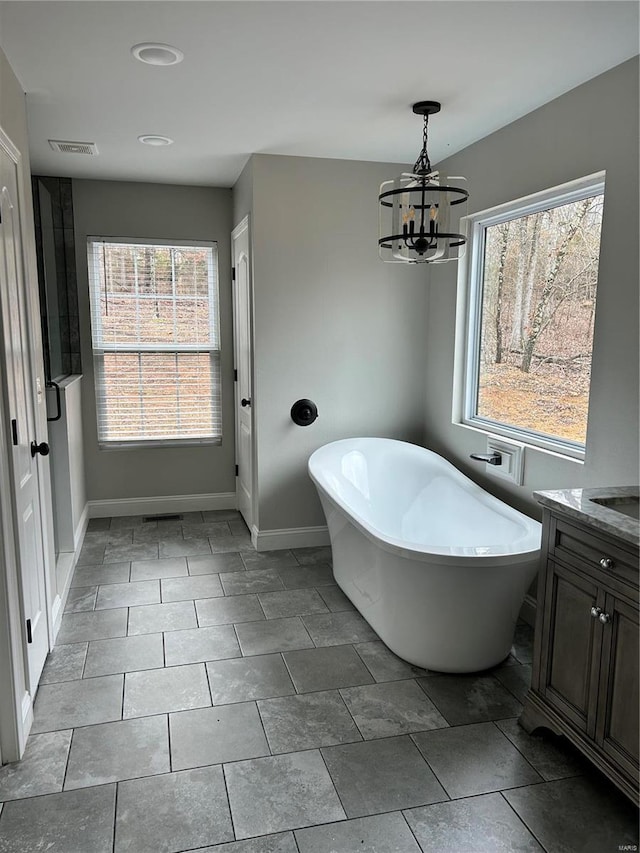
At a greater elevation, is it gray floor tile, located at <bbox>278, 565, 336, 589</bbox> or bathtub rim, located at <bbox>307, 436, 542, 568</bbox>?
bathtub rim, located at <bbox>307, 436, 542, 568</bbox>

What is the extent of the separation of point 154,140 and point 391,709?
10.6 feet

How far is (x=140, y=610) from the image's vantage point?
339cm

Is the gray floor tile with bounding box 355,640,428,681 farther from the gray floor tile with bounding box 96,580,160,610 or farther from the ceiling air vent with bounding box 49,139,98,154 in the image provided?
the ceiling air vent with bounding box 49,139,98,154

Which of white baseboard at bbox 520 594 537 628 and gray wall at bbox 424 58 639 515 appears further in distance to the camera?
white baseboard at bbox 520 594 537 628

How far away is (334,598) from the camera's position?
3.55 metres

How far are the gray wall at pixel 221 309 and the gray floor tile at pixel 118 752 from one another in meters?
2.78

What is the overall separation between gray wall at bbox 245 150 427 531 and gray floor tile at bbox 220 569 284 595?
1.52 feet

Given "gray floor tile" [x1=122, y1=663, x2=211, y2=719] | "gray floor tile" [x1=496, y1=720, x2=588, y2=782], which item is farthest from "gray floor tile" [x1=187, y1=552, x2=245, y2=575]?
"gray floor tile" [x1=496, y1=720, x2=588, y2=782]

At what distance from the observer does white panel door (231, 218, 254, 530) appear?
429cm

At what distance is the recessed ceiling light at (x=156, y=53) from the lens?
2375 millimetres

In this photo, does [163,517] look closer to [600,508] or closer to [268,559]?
[268,559]

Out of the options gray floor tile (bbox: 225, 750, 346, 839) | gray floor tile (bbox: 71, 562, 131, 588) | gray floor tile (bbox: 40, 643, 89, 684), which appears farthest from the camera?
gray floor tile (bbox: 71, 562, 131, 588)

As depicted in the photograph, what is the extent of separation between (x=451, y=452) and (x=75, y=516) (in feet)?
8.27

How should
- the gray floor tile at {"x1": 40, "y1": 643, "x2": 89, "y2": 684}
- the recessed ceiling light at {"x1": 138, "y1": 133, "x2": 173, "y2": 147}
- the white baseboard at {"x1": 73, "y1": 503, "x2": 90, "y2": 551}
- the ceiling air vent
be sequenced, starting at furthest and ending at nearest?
the white baseboard at {"x1": 73, "y1": 503, "x2": 90, "y2": 551} → the ceiling air vent → the recessed ceiling light at {"x1": 138, "y1": 133, "x2": 173, "y2": 147} → the gray floor tile at {"x1": 40, "y1": 643, "x2": 89, "y2": 684}
